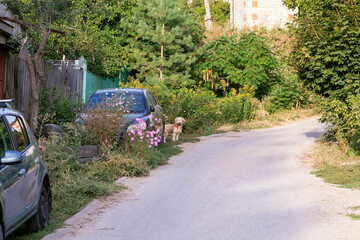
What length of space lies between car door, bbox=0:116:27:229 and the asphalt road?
40.3 inches

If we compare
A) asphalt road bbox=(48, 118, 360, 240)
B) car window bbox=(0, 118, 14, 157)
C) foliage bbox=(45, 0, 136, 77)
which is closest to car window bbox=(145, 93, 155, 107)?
asphalt road bbox=(48, 118, 360, 240)

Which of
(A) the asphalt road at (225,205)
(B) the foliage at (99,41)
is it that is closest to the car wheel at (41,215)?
(A) the asphalt road at (225,205)

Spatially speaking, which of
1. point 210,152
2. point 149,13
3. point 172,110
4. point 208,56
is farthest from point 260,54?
point 210,152

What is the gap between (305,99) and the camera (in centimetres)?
2847

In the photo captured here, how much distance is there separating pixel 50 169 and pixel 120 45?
19411 mm

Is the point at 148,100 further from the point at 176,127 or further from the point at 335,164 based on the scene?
the point at 335,164

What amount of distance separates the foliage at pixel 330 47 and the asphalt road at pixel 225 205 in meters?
2.41

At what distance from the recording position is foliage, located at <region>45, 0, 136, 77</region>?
23.3 m

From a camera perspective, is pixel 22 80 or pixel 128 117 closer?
pixel 22 80

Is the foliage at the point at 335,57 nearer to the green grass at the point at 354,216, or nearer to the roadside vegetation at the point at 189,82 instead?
the roadside vegetation at the point at 189,82

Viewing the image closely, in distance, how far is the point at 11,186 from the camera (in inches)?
213

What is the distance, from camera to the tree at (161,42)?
2747cm

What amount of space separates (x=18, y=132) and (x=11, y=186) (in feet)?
3.76

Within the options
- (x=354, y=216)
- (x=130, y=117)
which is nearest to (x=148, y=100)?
(x=130, y=117)
